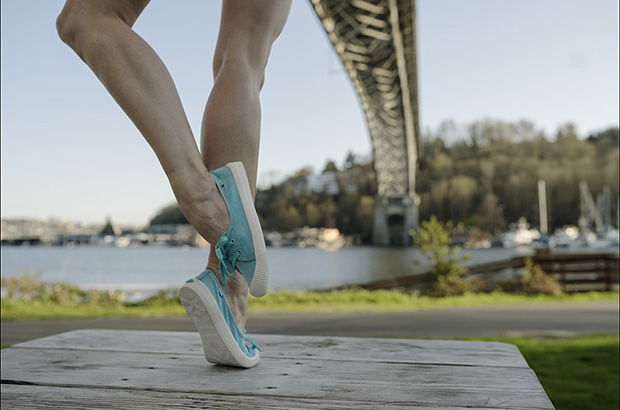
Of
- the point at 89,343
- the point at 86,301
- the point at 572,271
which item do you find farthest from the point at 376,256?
the point at 89,343

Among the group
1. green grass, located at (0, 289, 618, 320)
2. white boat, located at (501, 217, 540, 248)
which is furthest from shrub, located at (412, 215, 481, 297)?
white boat, located at (501, 217, 540, 248)

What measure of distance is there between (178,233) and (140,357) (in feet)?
94.8

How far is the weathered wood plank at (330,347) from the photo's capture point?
2.13 feet

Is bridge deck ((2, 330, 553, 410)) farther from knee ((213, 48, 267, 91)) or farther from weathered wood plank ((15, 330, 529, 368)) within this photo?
knee ((213, 48, 267, 91))

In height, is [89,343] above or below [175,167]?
below

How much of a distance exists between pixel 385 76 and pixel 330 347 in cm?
1186

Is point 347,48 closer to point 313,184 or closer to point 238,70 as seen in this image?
point 238,70

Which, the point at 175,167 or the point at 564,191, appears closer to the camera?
the point at 175,167

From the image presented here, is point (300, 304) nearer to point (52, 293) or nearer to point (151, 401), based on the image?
point (52, 293)

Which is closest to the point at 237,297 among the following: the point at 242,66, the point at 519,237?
the point at 242,66

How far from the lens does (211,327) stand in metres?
0.56

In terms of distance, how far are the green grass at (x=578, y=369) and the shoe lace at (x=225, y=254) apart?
131 centimetres

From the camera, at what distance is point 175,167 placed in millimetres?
A: 530

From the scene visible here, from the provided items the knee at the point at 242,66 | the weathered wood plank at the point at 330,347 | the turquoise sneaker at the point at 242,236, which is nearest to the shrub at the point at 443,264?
the weathered wood plank at the point at 330,347
